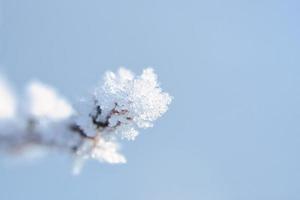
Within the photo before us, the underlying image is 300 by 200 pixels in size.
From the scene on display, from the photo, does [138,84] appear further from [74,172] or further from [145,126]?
[74,172]

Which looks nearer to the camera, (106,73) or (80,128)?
(80,128)

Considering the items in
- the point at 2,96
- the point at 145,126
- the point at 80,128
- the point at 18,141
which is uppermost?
the point at 145,126

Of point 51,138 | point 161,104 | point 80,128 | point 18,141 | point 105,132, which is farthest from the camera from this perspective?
point 161,104

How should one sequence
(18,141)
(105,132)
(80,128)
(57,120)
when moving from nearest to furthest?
(18,141)
(57,120)
(80,128)
(105,132)

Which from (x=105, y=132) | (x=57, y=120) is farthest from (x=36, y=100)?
(x=105, y=132)

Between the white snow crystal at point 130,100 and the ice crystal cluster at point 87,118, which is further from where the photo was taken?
the white snow crystal at point 130,100

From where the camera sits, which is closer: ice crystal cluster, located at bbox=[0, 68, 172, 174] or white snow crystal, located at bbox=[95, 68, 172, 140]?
ice crystal cluster, located at bbox=[0, 68, 172, 174]

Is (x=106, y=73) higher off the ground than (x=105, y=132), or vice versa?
(x=106, y=73)

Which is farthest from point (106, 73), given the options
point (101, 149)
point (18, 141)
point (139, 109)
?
point (18, 141)
